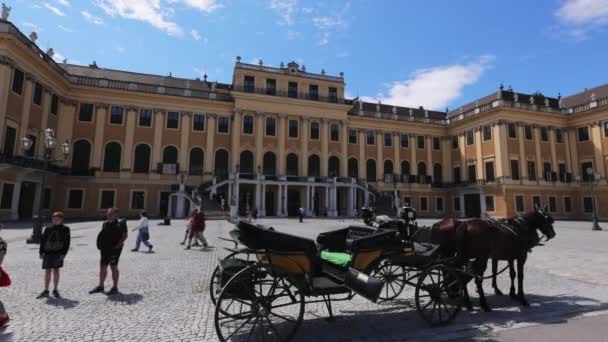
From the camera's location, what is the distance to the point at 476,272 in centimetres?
539

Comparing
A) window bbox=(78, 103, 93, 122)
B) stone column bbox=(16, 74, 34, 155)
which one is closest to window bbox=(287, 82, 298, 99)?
window bbox=(78, 103, 93, 122)

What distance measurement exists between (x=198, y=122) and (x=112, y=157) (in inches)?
342

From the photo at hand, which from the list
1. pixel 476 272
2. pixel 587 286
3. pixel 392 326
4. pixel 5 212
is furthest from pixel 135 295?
pixel 5 212

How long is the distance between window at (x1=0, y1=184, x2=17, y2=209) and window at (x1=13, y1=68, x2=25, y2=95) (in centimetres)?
682

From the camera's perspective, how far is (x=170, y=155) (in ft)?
107

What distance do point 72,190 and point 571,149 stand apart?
51.9 metres

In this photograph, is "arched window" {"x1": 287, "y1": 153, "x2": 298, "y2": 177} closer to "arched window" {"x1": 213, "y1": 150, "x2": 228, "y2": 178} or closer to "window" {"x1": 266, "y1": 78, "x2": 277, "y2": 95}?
"arched window" {"x1": 213, "y1": 150, "x2": 228, "y2": 178}

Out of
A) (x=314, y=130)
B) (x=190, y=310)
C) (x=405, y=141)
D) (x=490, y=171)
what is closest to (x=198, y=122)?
(x=314, y=130)

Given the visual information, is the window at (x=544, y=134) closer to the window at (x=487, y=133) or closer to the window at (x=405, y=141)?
the window at (x=487, y=133)

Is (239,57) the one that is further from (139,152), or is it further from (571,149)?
Result: (571,149)

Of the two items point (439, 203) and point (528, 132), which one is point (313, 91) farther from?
point (528, 132)

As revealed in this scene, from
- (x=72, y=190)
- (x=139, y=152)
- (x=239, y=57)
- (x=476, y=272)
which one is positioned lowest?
(x=476, y=272)

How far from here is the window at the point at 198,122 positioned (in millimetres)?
33469

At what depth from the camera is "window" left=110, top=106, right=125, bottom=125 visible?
31.3 meters
